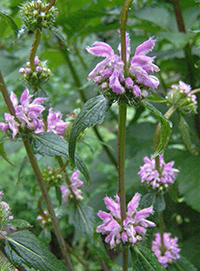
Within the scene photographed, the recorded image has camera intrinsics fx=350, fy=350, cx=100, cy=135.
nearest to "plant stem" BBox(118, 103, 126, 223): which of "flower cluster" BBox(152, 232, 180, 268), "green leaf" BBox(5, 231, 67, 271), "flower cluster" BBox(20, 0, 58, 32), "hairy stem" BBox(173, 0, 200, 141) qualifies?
"green leaf" BBox(5, 231, 67, 271)

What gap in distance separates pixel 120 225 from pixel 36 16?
39 centimetres

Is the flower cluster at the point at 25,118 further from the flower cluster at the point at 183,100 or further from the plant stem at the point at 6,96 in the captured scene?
the flower cluster at the point at 183,100

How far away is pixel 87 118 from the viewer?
48 centimetres

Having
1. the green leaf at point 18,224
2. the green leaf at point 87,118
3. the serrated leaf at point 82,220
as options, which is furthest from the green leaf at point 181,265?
the green leaf at point 87,118

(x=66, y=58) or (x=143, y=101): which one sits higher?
(x=66, y=58)

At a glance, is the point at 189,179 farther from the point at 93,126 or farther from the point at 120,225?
the point at 93,126

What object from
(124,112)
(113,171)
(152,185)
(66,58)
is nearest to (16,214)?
(113,171)

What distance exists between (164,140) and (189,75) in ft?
2.56

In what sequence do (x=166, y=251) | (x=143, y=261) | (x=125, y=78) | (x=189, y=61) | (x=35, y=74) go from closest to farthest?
(x=125, y=78)
(x=143, y=261)
(x=35, y=74)
(x=166, y=251)
(x=189, y=61)

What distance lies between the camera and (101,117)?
475mm

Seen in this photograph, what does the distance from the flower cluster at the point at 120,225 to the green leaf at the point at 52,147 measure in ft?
0.22

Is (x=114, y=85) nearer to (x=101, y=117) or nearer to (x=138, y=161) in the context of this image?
(x=101, y=117)

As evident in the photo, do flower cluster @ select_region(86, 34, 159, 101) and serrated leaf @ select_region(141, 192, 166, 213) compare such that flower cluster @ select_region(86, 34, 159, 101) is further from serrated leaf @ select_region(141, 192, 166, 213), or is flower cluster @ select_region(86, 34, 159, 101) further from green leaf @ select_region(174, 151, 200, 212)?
green leaf @ select_region(174, 151, 200, 212)

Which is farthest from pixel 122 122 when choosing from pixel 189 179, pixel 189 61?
pixel 189 61
